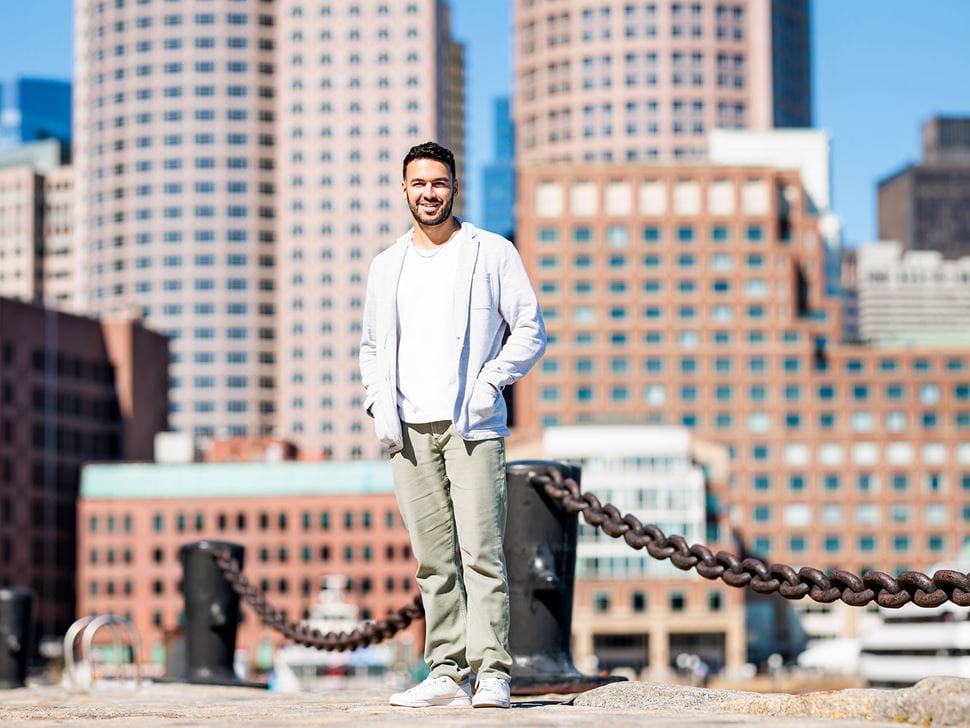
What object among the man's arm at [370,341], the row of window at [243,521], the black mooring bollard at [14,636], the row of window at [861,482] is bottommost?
the row of window at [243,521]

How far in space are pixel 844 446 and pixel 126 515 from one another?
158 ft

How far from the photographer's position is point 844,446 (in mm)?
127062

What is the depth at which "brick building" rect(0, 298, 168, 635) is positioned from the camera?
129125 mm

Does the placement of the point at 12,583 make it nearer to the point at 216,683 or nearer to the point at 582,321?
the point at 582,321

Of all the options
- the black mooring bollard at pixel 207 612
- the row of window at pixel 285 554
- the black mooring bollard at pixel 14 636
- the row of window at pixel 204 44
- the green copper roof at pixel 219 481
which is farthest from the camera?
the row of window at pixel 204 44

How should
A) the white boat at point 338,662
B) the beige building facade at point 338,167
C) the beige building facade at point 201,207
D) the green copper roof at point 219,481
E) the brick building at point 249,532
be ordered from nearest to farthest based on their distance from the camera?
the white boat at point 338,662 → the brick building at point 249,532 → the green copper roof at point 219,481 → the beige building facade at point 338,167 → the beige building facade at point 201,207

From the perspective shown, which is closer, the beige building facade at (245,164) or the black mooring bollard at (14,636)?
the black mooring bollard at (14,636)

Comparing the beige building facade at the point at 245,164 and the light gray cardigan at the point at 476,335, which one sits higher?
the beige building facade at the point at 245,164

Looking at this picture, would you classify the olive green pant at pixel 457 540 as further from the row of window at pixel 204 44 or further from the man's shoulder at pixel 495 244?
the row of window at pixel 204 44

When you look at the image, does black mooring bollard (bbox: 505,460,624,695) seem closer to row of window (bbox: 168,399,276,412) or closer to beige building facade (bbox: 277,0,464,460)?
beige building facade (bbox: 277,0,464,460)

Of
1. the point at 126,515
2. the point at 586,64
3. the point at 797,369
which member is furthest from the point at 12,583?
the point at 586,64

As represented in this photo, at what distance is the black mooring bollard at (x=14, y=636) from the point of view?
16188 mm

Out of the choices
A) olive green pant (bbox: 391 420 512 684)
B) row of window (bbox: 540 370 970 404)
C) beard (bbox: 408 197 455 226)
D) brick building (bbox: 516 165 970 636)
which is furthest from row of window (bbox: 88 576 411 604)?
beard (bbox: 408 197 455 226)

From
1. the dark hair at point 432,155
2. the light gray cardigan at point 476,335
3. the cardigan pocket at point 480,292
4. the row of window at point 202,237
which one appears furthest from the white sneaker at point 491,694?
the row of window at point 202,237
